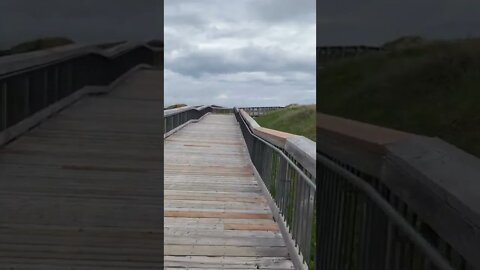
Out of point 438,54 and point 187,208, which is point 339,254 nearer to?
point 438,54

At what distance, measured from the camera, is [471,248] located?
84 centimetres

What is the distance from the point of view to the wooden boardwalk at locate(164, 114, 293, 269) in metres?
3.34

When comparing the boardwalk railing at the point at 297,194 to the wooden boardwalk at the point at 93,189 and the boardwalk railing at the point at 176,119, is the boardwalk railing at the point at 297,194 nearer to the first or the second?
the wooden boardwalk at the point at 93,189

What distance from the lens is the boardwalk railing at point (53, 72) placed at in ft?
4.03

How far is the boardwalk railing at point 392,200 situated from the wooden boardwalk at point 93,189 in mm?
472

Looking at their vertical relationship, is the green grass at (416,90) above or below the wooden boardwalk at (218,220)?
above

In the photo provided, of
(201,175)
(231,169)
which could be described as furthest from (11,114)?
(231,169)

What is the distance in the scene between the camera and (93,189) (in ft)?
4.48

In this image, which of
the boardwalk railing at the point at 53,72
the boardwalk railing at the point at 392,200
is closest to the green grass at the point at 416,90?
the boardwalk railing at the point at 392,200

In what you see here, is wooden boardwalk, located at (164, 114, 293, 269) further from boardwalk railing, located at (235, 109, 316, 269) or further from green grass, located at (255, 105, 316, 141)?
green grass, located at (255, 105, 316, 141)

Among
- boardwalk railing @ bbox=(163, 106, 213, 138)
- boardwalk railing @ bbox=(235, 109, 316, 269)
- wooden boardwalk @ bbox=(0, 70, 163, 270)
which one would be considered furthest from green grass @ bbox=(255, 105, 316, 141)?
boardwalk railing @ bbox=(163, 106, 213, 138)

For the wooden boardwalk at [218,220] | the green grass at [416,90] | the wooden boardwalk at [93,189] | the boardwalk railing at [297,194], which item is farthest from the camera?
the wooden boardwalk at [218,220]

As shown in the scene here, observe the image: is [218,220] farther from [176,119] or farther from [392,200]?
[176,119]

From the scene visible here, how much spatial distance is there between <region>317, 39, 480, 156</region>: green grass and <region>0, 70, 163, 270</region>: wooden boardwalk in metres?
0.46
